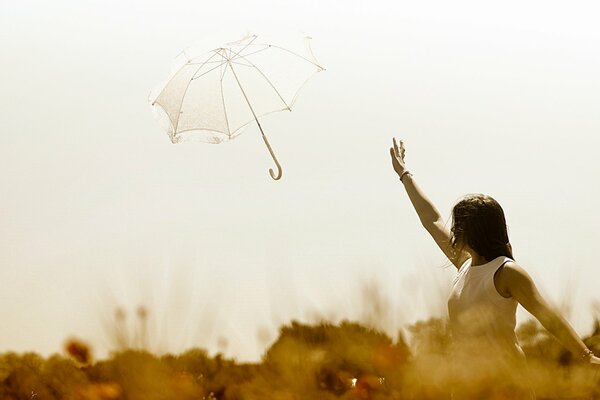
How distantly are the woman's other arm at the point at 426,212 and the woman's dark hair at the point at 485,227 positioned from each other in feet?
1.23

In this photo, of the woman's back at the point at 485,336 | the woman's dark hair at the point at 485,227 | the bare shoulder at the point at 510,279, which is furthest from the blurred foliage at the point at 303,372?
the woman's dark hair at the point at 485,227

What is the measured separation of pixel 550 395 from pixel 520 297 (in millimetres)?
322

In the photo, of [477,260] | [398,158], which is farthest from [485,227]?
[398,158]

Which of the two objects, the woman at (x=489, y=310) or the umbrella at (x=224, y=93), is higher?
the umbrella at (x=224, y=93)

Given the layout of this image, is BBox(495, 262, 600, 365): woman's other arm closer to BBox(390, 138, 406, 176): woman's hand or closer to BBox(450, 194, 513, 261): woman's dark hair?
BBox(450, 194, 513, 261): woman's dark hair

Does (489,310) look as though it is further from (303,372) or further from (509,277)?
(303,372)

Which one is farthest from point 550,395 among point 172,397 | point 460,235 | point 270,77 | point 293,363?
point 270,77

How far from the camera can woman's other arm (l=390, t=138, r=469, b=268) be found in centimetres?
312

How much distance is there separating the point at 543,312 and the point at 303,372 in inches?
33.5

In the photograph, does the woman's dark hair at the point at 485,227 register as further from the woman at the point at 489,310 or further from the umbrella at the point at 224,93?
the umbrella at the point at 224,93

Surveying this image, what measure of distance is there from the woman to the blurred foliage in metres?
0.07

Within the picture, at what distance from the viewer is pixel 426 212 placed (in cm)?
340

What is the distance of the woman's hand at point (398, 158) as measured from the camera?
3.75 metres

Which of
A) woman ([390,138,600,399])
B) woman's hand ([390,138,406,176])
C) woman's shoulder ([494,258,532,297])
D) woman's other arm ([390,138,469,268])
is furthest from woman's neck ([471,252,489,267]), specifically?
woman's hand ([390,138,406,176])
